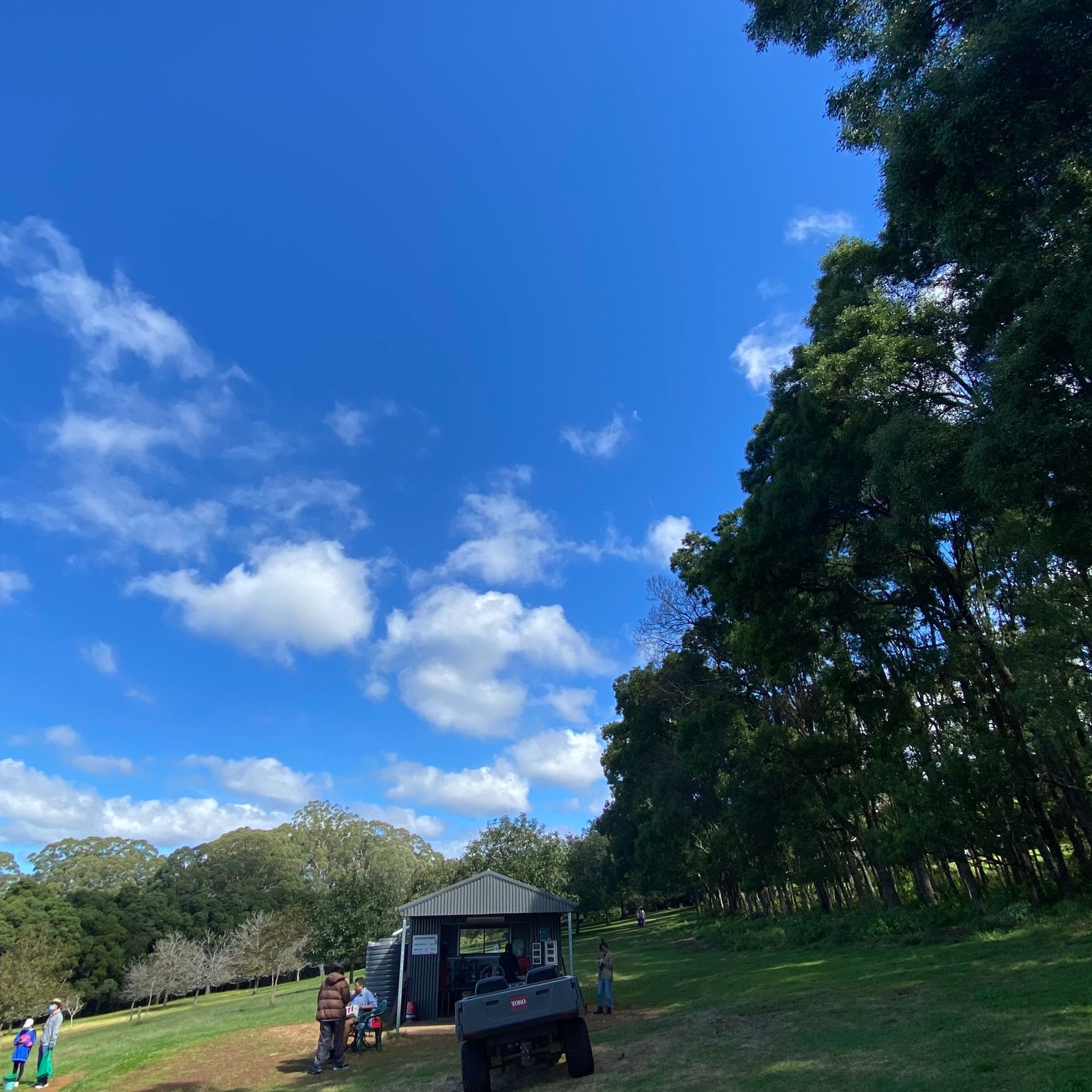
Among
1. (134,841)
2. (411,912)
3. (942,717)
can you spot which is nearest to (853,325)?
(942,717)

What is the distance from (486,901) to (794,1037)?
970cm

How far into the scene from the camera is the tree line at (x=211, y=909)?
25.3 m

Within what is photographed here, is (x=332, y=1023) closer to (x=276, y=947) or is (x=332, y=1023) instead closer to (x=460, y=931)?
(x=460, y=931)

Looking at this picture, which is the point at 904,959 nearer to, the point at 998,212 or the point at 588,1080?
the point at 588,1080

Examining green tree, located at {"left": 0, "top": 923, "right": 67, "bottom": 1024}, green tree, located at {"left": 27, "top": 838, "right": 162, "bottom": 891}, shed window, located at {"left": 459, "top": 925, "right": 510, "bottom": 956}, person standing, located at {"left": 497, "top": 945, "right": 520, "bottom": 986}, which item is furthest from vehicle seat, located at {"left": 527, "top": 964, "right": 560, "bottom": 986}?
green tree, located at {"left": 27, "top": 838, "right": 162, "bottom": 891}

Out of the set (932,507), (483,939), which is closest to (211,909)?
(483,939)

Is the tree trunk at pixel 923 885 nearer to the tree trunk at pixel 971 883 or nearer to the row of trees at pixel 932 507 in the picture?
the row of trees at pixel 932 507

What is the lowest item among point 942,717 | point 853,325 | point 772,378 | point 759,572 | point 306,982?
point 306,982

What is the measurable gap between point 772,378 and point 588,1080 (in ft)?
48.1

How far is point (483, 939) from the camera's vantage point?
18234 millimetres

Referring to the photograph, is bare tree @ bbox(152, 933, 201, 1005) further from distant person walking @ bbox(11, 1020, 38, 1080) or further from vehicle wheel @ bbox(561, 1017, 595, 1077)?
vehicle wheel @ bbox(561, 1017, 595, 1077)

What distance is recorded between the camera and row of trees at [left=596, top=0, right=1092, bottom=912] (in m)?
7.39

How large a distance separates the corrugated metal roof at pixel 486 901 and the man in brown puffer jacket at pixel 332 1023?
427 cm

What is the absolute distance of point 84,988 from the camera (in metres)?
44.1
